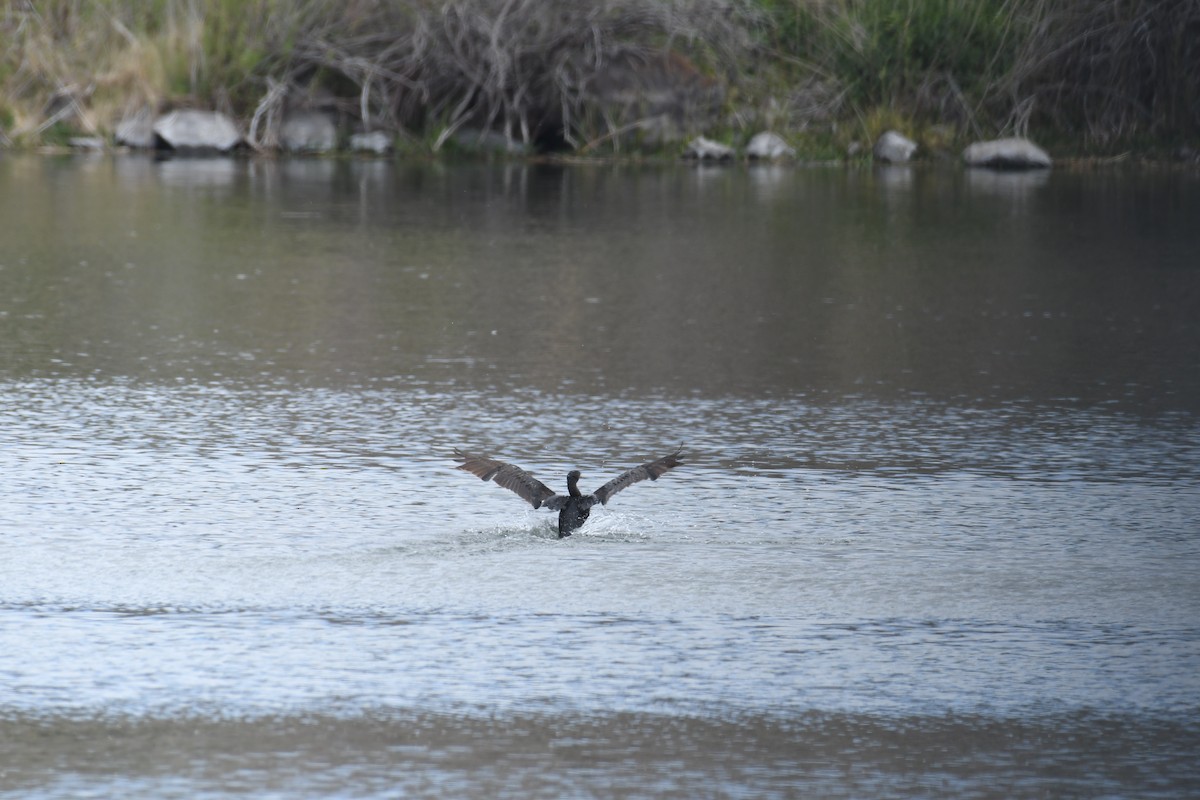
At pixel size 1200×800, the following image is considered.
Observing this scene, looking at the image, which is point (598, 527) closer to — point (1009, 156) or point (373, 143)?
point (1009, 156)

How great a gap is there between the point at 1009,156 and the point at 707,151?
12.1ft

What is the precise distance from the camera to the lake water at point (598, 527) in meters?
4.22

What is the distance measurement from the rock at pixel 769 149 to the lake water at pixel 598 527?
37.8 feet

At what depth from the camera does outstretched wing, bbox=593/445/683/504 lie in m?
5.87

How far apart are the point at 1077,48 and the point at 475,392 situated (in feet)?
60.8

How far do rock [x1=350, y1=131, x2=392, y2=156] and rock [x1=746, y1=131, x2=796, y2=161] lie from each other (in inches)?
182

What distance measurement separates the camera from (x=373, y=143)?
85.0 ft

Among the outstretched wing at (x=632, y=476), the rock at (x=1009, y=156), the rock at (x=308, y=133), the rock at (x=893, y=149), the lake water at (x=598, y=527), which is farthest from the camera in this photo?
the rock at (x=308, y=133)

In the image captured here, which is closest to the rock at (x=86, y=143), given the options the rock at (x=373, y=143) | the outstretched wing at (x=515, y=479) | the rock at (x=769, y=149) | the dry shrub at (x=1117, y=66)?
the rock at (x=373, y=143)

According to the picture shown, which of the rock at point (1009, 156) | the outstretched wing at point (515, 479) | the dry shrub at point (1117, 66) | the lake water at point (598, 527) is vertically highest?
the dry shrub at point (1117, 66)

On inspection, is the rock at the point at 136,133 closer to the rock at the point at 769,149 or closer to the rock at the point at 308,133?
the rock at the point at 308,133

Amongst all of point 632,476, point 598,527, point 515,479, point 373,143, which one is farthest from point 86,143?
point 632,476

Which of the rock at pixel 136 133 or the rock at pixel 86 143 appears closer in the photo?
the rock at pixel 86 143

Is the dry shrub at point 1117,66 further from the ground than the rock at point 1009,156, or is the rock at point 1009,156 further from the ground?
the dry shrub at point 1117,66
